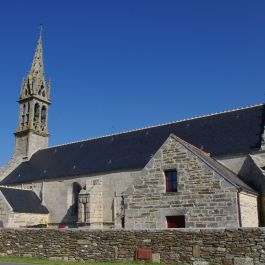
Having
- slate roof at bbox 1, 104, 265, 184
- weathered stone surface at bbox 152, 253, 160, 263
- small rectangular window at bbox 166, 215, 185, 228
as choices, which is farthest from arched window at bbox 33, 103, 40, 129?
weathered stone surface at bbox 152, 253, 160, 263

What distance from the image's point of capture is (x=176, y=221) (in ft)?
48.1

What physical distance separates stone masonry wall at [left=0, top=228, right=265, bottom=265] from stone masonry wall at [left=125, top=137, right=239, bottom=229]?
125 inches

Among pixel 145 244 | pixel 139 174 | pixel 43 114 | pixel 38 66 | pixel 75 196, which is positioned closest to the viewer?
pixel 145 244

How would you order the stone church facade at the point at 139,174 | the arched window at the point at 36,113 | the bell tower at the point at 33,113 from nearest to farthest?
the stone church facade at the point at 139,174, the bell tower at the point at 33,113, the arched window at the point at 36,113

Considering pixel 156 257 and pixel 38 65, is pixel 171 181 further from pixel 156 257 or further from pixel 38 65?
pixel 38 65

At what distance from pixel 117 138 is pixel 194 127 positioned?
715 centimetres

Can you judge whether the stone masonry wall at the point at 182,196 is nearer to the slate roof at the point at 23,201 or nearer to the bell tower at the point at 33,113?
the slate roof at the point at 23,201

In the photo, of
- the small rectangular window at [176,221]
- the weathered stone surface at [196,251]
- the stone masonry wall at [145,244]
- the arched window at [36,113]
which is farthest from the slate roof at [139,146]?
the weathered stone surface at [196,251]

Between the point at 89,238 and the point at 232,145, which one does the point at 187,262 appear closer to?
the point at 89,238

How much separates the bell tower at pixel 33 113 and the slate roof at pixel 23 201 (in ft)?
23.0

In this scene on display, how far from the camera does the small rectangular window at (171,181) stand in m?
15.0

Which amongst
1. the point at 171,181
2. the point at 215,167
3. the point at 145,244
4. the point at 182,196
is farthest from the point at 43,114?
the point at 145,244

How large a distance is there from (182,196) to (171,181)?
0.81 m

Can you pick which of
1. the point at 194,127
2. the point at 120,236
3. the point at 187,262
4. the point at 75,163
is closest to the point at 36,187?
the point at 75,163
